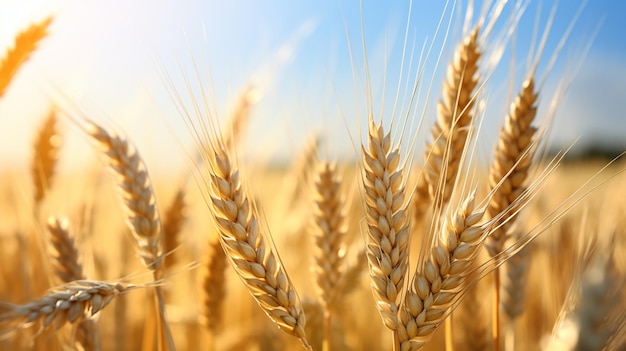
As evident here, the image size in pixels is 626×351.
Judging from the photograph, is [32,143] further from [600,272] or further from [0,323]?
[600,272]

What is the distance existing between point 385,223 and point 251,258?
0.31 m

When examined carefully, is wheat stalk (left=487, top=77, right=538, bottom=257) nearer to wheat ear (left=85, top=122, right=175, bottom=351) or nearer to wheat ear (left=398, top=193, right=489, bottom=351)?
wheat ear (left=398, top=193, right=489, bottom=351)

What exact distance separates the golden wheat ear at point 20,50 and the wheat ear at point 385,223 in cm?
111

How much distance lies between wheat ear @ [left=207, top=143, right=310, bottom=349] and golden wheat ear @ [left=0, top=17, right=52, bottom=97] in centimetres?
82

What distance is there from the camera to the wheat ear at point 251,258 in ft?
4.27

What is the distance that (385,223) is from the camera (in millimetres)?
1286

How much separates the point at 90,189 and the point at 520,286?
172cm

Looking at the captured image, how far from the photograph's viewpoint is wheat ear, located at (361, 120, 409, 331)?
1252 millimetres

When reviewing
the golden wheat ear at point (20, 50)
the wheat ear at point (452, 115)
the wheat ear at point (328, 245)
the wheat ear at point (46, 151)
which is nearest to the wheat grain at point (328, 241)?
the wheat ear at point (328, 245)

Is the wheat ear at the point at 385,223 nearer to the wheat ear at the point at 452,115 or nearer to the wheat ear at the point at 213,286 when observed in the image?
the wheat ear at the point at 452,115

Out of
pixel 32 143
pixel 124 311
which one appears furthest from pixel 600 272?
pixel 32 143

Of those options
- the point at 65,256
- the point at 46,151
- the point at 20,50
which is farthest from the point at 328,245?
the point at 46,151

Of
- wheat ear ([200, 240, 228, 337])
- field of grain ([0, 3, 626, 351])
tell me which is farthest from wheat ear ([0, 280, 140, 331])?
wheat ear ([200, 240, 228, 337])

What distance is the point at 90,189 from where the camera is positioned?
2.38 meters
